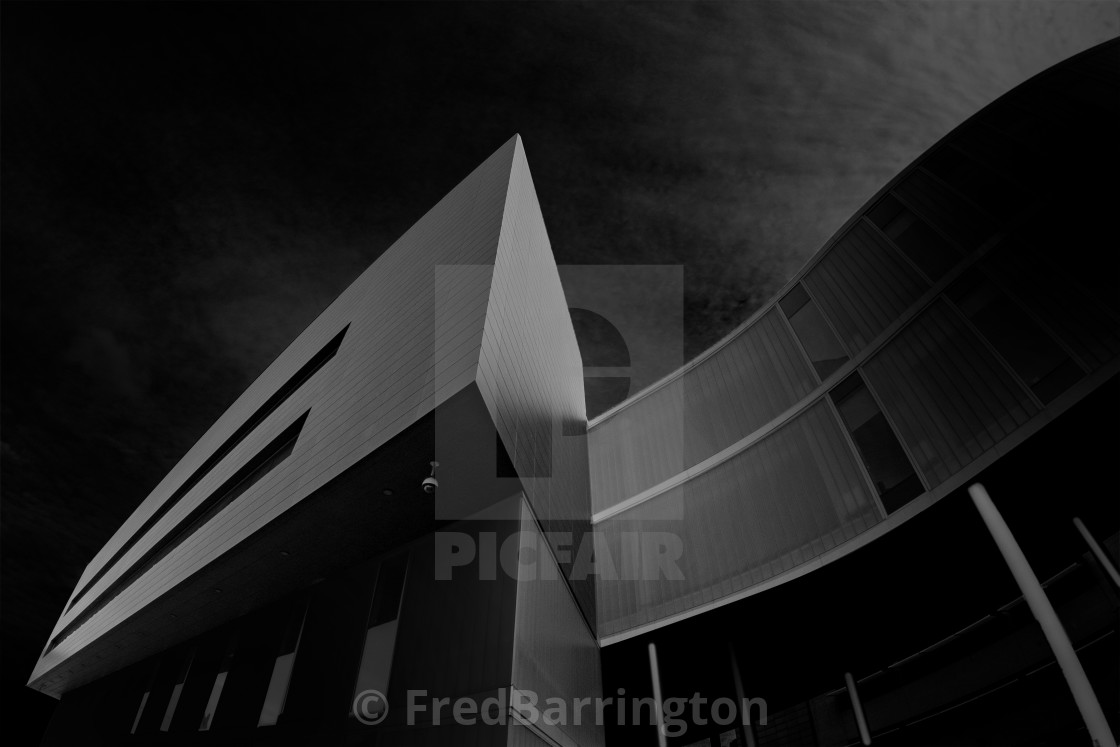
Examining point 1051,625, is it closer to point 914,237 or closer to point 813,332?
point 813,332

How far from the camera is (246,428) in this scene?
1466 cm

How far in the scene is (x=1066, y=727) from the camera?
812cm

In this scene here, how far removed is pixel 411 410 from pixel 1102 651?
36.3 feet

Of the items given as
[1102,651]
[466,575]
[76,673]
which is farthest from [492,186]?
[76,673]

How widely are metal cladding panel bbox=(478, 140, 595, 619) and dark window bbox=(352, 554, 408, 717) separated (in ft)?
8.34

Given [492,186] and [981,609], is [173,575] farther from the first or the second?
[981,609]

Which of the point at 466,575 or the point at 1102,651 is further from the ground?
the point at 466,575

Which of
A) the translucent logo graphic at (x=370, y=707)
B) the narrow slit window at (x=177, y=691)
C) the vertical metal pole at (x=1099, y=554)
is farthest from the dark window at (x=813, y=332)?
the narrow slit window at (x=177, y=691)

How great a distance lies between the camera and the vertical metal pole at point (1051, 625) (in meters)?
5.39

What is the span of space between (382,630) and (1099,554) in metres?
9.90

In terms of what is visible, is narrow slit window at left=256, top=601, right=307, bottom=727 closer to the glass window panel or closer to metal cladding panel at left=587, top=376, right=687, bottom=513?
metal cladding panel at left=587, top=376, right=687, bottom=513

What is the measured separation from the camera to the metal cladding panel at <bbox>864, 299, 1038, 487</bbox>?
22.7ft

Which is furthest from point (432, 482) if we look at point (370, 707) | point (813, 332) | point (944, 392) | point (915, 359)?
point (813, 332)

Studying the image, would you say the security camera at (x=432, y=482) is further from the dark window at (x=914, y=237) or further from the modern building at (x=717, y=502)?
the dark window at (x=914, y=237)
